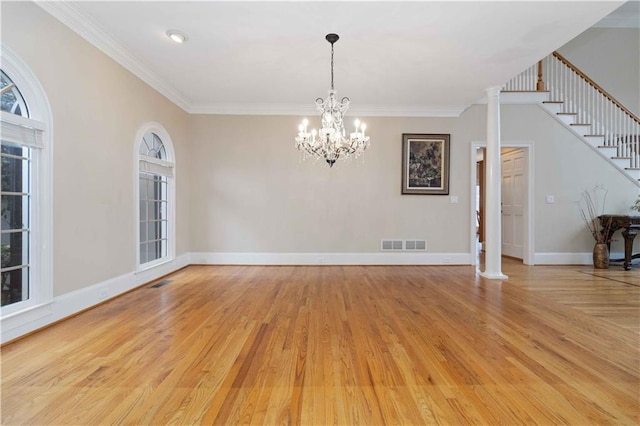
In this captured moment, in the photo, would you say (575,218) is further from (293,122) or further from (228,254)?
(228,254)

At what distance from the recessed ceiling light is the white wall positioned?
837 cm

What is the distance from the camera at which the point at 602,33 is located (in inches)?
270

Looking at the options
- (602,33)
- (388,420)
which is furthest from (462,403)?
(602,33)

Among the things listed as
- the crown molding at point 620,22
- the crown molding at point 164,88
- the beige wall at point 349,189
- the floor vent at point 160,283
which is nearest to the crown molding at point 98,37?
the crown molding at point 164,88

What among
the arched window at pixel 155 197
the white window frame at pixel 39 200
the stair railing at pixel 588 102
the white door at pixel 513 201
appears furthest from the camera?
the white door at pixel 513 201

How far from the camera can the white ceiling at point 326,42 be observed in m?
2.80

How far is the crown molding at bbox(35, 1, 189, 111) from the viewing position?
2729mm

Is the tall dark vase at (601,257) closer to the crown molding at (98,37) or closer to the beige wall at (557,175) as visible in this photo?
the beige wall at (557,175)

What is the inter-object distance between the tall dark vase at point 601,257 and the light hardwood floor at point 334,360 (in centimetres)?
172

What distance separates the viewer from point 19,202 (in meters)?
2.56

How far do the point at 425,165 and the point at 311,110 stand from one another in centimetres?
243

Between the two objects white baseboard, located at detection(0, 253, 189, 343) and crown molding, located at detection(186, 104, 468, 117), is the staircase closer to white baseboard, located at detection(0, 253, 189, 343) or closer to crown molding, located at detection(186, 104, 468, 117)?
crown molding, located at detection(186, 104, 468, 117)

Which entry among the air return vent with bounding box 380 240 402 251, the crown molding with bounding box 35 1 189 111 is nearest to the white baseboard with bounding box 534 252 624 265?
the air return vent with bounding box 380 240 402 251

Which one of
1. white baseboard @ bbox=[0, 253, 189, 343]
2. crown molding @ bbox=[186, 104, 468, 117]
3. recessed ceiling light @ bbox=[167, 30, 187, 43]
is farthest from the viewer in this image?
crown molding @ bbox=[186, 104, 468, 117]
